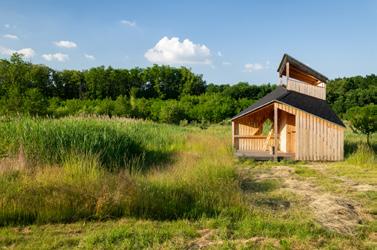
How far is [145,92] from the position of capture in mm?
59250

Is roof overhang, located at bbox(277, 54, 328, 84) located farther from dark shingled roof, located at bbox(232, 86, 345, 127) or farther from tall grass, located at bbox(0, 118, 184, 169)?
tall grass, located at bbox(0, 118, 184, 169)

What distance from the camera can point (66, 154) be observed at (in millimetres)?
7812

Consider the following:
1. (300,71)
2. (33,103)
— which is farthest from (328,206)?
(33,103)

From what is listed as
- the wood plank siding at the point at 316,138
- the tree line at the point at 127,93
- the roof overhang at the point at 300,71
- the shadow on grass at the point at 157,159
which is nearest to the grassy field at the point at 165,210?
the shadow on grass at the point at 157,159

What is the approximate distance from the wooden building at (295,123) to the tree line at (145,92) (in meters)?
13.9

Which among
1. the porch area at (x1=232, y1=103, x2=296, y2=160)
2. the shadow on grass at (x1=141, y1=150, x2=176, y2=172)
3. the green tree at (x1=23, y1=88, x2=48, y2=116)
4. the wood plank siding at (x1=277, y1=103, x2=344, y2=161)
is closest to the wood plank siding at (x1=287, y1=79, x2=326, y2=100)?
the porch area at (x1=232, y1=103, x2=296, y2=160)

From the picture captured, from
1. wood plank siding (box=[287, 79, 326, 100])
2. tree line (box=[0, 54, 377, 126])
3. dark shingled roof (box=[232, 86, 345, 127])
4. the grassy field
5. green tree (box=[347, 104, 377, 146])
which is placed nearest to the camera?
the grassy field

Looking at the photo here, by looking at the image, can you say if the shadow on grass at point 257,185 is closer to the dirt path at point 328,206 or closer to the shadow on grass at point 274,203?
the dirt path at point 328,206

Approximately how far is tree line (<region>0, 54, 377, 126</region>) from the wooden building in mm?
13881

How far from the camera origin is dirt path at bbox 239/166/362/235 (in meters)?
5.08

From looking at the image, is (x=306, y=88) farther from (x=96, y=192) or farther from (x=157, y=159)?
(x=96, y=192)

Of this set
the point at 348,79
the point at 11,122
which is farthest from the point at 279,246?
the point at 348,79

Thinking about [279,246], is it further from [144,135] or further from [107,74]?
[107,74]

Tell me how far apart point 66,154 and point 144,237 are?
419cm
